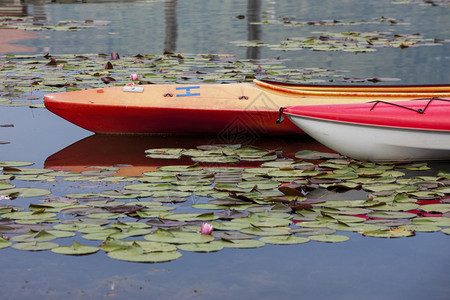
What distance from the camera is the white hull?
5.13 m

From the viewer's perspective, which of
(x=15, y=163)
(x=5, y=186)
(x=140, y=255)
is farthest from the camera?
(x=15, y=163)

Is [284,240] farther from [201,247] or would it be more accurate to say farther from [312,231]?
[201,247]

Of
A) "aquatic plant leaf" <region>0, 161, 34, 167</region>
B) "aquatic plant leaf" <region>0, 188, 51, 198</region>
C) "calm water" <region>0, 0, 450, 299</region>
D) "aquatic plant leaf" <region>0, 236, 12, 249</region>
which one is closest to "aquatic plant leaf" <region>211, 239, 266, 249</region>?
"calm water" <region>0, 0, 450, 299</region>

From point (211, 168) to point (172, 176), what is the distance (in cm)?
37

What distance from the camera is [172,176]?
473 cm

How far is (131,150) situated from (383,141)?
6.24 ft

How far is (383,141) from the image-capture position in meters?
5.15

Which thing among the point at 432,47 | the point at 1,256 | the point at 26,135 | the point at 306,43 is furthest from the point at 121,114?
the point at 432,47

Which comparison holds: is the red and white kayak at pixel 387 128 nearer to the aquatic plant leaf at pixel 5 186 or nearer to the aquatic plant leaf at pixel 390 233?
the aquatic plant leaf at pixel 390 233

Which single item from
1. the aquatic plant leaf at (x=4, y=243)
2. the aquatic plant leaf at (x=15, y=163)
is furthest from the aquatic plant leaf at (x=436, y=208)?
the aquatic plant leaf at (x=15, y=163)

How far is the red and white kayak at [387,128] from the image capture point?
202 inches

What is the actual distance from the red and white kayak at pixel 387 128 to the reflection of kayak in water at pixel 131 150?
480mm

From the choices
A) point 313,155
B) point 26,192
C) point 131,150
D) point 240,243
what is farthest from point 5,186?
point 313,155

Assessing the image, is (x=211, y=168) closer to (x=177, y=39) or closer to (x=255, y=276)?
(x=255, y=276)
